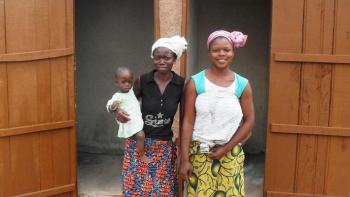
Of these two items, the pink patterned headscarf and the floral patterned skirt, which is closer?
the pink patterned headscarf

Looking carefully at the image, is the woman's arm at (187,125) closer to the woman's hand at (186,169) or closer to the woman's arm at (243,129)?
the woman's hand at (186,169)

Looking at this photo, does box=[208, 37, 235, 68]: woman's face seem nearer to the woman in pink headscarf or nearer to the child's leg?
the woman in pink headscarf

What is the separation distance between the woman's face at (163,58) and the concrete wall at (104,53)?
8.78 ft

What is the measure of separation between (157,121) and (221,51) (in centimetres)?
60

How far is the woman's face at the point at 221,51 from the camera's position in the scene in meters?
3.38

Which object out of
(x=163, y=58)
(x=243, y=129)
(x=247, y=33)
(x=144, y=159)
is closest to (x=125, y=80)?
(x=163, y=58)

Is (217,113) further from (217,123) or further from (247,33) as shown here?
(247,33)

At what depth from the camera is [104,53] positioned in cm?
631

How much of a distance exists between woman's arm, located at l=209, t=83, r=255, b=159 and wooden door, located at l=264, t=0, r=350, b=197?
0.92 meters

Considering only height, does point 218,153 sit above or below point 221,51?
below

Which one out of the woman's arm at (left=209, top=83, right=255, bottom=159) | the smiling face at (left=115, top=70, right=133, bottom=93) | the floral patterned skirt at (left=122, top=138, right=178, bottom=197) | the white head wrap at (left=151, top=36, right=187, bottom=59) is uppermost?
the white head wrap at (left=151, top=36, right=187, bottom=59)

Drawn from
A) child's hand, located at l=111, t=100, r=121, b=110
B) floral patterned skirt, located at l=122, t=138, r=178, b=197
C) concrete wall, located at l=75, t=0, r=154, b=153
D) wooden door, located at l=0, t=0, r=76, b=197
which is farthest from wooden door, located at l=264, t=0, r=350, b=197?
concrete wall, located at l=75, t=0, r=154, b=153

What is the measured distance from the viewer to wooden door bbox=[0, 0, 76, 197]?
414 cm

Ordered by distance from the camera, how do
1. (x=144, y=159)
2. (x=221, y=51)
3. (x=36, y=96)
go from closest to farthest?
(x=221, y=51) < (x=144, y=159) < (x=36, y=96)
